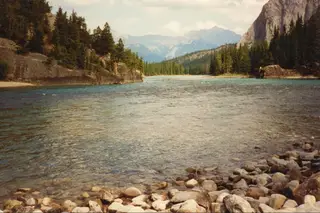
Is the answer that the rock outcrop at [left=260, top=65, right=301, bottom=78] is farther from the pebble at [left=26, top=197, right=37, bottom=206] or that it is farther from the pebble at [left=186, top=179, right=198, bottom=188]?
the pebble at [left=26, top=197, right=37, bottom=206]

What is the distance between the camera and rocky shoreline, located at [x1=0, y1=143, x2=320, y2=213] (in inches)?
319

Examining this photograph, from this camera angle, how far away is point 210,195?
9.48 m

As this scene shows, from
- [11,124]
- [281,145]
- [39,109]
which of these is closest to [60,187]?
[281,145]

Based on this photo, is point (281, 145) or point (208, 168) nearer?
point (208, 168)

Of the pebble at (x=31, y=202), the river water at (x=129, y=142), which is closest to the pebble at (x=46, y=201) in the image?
the pebble at (x=31, y=202)

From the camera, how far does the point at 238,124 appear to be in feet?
72.8

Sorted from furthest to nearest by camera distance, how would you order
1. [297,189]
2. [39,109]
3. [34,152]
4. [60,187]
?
[39,109] < [34,152] < [60,187] < [297,189]

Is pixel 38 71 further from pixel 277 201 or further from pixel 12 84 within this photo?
pixel 277 201

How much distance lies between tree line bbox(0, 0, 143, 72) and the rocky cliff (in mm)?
2631

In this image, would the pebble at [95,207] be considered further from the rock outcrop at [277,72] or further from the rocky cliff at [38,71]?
the rock outcrop at [277,72]

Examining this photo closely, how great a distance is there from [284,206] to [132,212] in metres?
4.13

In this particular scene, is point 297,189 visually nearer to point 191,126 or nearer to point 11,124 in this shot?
point 191,126

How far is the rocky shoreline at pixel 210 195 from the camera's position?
8.09 m

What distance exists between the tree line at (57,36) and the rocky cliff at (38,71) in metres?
2.63
